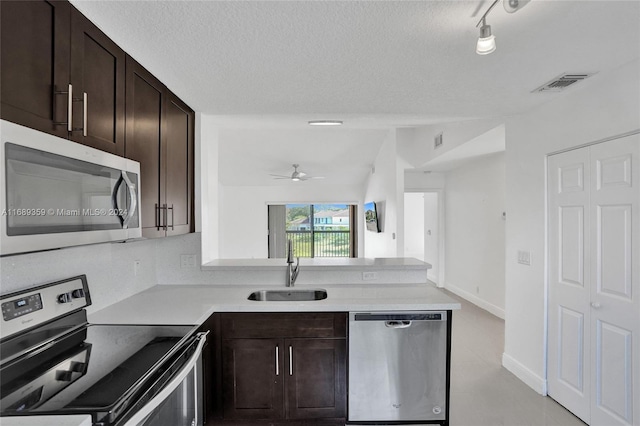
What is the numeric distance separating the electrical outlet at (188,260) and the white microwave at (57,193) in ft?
4.17

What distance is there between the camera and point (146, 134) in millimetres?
1942

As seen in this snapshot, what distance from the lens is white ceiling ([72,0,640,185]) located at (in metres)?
1.39

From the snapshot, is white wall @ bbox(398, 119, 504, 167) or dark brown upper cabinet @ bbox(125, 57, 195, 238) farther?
white wall @ bbox(398, 119, 504, 167)

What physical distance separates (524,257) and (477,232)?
2.39 m

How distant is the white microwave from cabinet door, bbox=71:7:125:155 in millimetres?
97

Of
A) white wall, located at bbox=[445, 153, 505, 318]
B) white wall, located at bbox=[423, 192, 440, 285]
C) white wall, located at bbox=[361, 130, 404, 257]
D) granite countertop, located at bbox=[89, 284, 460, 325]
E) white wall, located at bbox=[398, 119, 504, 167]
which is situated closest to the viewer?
granite countertop, located at bbox=[89, 284, 460, 325]

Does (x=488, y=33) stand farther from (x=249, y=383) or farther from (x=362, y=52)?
(x=249, y=383)

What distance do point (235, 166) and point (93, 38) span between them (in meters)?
5.80

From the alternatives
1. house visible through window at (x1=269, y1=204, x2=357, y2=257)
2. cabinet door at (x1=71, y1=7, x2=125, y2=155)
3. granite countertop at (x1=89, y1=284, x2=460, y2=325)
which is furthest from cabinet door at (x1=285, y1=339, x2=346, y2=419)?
house visible through window at (x1=269, y1=204, x2=357, y2=257)

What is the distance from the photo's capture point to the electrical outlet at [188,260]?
281 centimetres

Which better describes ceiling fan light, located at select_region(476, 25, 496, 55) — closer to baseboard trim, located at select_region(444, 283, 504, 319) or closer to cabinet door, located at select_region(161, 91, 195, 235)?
cabinet door, located at select_region(161, 91, 195, 235)

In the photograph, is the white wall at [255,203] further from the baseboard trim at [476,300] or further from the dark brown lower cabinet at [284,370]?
the dark brown lower cabinet at [284,370]

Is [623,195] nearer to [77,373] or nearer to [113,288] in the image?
[77,373]

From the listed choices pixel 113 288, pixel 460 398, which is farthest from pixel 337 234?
pixel 113 288
